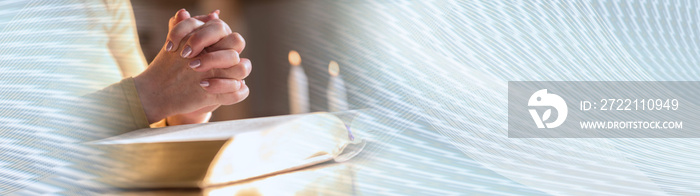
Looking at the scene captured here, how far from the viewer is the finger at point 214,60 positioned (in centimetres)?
23

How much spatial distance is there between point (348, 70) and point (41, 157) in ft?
2.30

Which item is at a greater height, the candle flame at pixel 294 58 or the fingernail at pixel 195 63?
the candle flame at pixel 294 58

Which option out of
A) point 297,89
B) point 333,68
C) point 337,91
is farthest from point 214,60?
point 297,89

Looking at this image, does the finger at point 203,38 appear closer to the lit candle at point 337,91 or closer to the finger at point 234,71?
the finger at point 234,71

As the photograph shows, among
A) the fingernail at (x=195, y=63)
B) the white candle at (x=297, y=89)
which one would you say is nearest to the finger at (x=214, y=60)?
the fingernail at (x=195, y=63)

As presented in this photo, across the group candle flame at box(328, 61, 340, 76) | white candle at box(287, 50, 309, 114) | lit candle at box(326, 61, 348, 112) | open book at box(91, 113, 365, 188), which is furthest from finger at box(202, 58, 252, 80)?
white candle at box(287, 50, 309, 114)

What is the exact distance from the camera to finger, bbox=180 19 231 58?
0.75 feet

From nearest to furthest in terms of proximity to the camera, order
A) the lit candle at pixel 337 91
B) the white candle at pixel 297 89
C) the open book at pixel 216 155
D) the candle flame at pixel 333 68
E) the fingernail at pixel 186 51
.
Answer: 1. the open book at pixel 216 155
2. the fingernail at pixel 186 51
3. the lit candle at pixel 337 91
4. the candle flame at pixel 333 68
5. the white candle at pixel 297 89

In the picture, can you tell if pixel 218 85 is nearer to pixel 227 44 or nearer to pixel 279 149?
pixel 227 44

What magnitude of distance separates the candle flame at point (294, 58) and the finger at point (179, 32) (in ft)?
3.14

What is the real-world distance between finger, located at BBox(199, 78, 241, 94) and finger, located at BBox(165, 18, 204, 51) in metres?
0.03

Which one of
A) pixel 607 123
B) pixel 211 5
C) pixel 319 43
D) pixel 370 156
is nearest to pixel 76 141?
pixel 370 156

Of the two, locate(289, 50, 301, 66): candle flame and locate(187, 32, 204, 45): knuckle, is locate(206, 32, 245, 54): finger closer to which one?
locate(187, 32, 204, 45): knuckle

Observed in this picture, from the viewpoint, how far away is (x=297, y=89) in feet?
3.95
